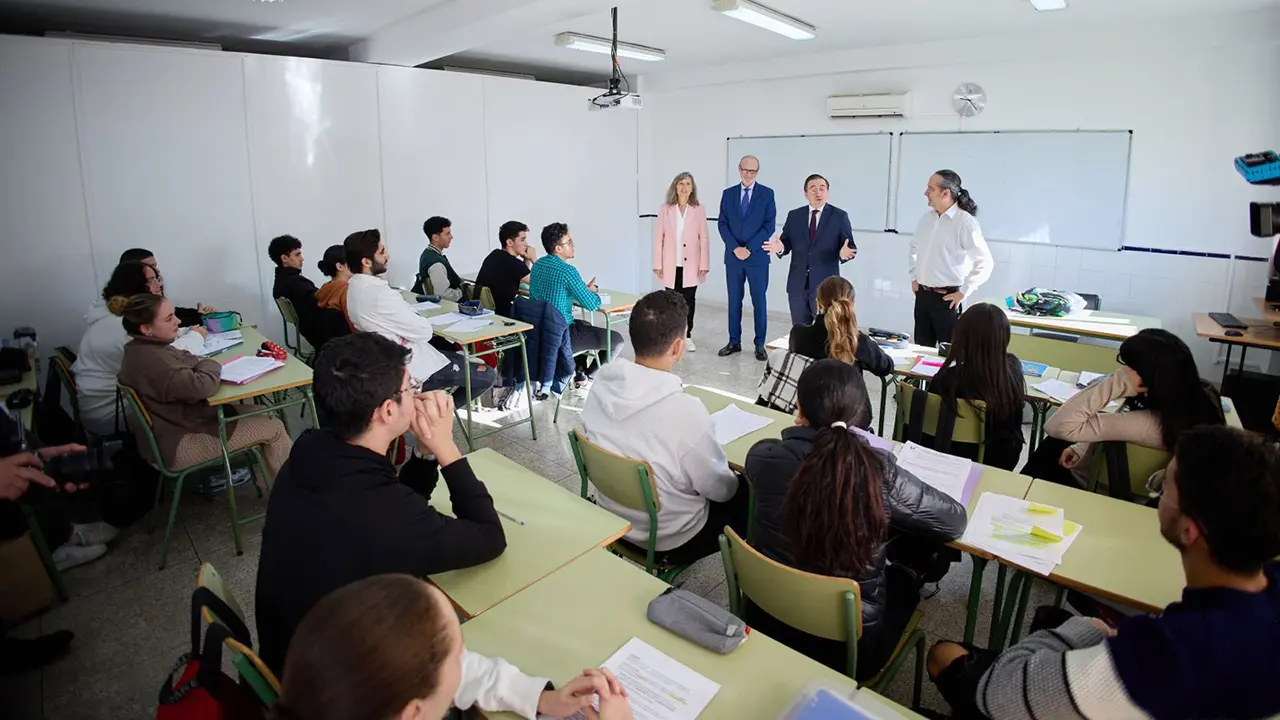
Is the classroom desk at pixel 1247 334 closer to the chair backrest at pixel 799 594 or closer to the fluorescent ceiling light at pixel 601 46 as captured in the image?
the chair backrest at pixel 799 594

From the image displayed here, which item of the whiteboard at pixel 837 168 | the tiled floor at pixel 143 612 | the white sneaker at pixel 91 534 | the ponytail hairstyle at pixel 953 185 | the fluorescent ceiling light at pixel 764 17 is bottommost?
the tiled floor at pixel 143 612

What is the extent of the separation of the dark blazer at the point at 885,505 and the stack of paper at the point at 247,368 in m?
2.57

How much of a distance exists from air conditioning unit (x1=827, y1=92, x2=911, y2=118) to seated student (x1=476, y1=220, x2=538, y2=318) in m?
3.56

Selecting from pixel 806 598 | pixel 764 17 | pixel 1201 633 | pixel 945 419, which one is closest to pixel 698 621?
pixel 806 598

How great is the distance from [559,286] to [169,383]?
7.95 ft

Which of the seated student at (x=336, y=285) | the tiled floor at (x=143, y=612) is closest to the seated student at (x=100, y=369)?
the tiled floor at (x=143, y=612)

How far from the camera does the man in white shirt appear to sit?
15.9 ft

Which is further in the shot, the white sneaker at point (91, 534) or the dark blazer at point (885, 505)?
the white sneaker at point (91, 534)

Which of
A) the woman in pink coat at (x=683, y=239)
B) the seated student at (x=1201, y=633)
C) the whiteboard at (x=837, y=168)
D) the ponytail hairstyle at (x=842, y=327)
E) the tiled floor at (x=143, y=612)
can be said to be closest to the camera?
the seated student at (x=1201, y=633)

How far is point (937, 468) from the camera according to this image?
2393mm

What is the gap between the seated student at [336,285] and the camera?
4410 mm

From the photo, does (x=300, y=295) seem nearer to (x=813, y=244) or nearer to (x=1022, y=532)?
(x=813, y=244)

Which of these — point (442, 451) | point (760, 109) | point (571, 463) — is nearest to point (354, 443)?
point (442, 451)

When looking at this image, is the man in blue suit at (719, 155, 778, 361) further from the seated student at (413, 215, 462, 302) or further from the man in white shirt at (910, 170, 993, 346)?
the seated student at (413, 215, 462, 302)
